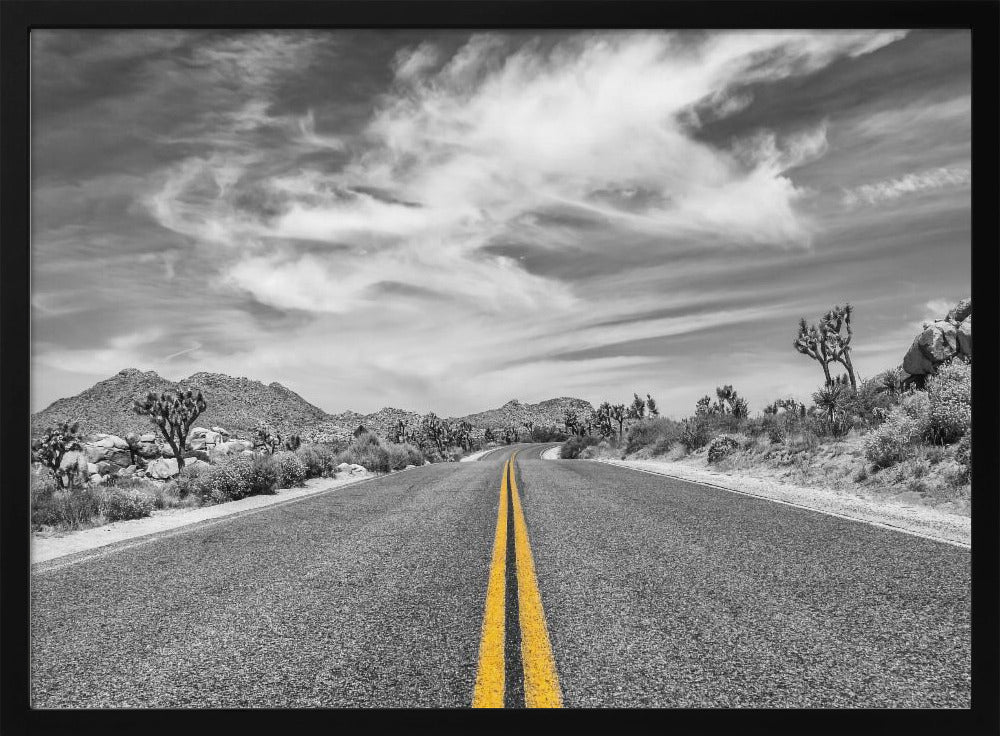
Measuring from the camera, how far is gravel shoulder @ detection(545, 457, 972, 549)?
22.7 ft

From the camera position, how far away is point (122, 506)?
9.84m

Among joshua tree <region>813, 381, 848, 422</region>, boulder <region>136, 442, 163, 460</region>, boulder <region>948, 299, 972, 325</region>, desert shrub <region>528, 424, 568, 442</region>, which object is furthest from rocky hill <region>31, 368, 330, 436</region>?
boulder <region>948, 299, 972, 325</region>

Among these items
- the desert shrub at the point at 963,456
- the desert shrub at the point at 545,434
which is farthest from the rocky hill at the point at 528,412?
the desert shrub at the point at 963,456

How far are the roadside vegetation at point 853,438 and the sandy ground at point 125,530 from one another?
30.1 ft

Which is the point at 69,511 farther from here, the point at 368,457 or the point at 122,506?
the point at 368,457

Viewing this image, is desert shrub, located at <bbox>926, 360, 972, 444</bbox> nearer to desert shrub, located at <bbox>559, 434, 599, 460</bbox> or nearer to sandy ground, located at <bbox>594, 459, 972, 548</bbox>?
sandy ground, located at <bbox>594, 459, 972, 548</bbox>

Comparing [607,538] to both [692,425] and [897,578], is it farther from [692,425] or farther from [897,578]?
[692,425]

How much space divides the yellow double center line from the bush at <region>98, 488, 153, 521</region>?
288 inches

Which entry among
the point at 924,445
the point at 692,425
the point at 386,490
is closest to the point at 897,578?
the point at 924,445

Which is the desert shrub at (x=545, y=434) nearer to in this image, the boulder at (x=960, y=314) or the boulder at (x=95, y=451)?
the boulder at (x=95, y=451)

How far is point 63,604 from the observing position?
4480 mm

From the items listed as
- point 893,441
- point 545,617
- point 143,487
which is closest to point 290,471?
point 143,487

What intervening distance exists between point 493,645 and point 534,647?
233 mm

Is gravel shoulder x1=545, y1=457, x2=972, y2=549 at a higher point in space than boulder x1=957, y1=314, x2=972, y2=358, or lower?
lower
